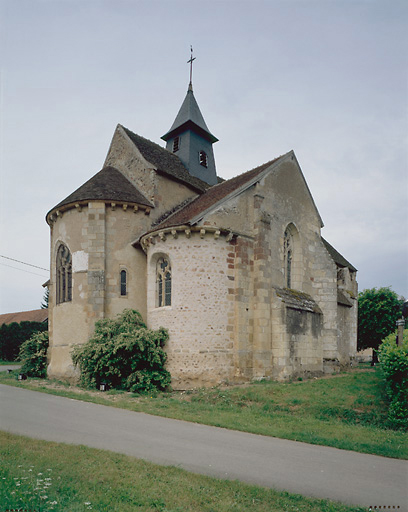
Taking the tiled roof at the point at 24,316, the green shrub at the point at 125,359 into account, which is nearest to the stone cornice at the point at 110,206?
the green shrub at the point at 125,359

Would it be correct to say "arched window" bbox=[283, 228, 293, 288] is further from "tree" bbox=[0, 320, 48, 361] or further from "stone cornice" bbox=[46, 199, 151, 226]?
"tree" bbox=[0, 320, 48, 361]

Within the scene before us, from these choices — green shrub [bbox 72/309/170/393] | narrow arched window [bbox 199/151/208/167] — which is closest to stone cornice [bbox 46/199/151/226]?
green shrub [bbox 72/309/170/393]

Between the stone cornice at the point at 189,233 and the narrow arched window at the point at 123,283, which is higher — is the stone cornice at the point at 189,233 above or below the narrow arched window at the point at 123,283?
above

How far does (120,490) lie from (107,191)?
15.3 m

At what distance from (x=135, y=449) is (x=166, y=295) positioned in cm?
1034

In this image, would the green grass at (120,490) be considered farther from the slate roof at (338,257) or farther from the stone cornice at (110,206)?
the slate roof at (338,257)

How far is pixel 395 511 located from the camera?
5.49 m

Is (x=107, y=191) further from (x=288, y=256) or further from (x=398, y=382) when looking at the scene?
(x=398, y=382)

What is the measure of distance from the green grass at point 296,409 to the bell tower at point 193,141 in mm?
14459

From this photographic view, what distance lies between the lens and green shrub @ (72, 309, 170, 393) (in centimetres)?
1567

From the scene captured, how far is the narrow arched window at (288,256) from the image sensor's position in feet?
69.0

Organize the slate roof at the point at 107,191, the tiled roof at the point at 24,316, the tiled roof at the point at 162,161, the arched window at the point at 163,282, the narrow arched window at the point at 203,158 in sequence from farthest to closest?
the tiled roof at the point at 24,316 < the narrow arched window at the point at 203,158 < the tiled roof at the point at 162,161 < the slate roof at the point at 107,191 < the arched window at the point at 163,282

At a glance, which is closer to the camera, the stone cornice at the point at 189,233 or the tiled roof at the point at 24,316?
the stone cornice at the point at 189,233

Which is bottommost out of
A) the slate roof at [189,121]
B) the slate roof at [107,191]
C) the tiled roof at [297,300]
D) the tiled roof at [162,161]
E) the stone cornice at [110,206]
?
the tiled roof at [297,300]
